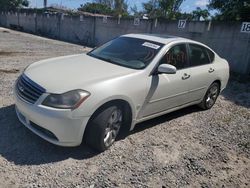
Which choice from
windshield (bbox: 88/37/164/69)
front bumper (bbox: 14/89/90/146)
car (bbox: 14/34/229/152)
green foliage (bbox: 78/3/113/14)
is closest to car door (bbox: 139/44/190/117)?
car (bbox: 14/34/229/152)

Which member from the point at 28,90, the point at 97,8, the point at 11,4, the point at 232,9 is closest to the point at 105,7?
the point at 97,8

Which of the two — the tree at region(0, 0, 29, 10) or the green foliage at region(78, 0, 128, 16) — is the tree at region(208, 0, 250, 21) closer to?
the tree at region(0, 0, 29, 10)

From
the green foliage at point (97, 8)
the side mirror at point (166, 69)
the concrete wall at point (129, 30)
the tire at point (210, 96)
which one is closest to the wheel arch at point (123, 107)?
the side mirror at point (166, 69)

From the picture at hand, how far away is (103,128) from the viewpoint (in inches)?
143

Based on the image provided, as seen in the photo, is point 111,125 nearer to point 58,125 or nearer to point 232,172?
point 58,125

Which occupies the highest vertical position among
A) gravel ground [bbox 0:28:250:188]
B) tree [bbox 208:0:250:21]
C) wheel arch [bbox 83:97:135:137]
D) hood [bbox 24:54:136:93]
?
tree [bbox 208:0:250:21]

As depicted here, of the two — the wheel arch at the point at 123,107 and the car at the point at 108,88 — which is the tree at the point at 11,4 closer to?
the car at the point at 108,88

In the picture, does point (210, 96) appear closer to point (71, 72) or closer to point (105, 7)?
point (71, 72)

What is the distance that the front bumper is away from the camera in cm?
334

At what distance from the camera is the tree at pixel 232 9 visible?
40.1 feet

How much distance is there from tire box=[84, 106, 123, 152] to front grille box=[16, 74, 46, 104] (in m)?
0.74

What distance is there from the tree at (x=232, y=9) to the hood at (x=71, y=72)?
9.95m

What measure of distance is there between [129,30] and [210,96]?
457 inches

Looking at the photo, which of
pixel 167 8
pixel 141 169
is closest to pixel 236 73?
pixel 141 169
